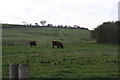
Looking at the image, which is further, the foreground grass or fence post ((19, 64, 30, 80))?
the foreground grass

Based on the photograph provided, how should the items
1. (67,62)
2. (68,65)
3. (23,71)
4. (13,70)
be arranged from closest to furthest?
(23,71) → (13,70) → (68,65) → (67,62)

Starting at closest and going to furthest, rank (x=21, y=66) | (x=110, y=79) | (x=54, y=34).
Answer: (x=21, y=66) → (x=110, y=79) → (x=54, y=34)

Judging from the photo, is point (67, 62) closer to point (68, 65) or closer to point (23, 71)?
point (68, 65)

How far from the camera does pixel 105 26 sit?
6281cm

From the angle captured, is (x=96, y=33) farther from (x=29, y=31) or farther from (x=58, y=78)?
(x=58, y=78)

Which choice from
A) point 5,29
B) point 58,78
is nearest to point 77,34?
point 5,29

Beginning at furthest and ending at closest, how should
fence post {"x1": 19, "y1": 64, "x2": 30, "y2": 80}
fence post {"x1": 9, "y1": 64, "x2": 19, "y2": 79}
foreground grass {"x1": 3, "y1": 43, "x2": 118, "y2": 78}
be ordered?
foreground grass {"x1": 3, "y1": 43, "x2": 118, "y2": 78} < fence post {"x1": 9, "y1": 64, "x2": 19, "y2": 79} < fence post {"x1": 19, "y1": 64, "x2": 30, "y2": 80}

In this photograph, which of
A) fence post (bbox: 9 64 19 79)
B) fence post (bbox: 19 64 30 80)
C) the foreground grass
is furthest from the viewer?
the foreground grass

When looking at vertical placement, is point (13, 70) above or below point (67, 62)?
above

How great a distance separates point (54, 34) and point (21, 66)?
312ft

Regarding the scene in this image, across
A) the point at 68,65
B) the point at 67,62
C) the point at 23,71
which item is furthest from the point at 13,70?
the point at 67,62

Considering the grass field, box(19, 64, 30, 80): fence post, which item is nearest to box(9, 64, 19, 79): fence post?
box(19, 64, 30, 80): fence post

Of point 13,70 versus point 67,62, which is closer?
point 13,70

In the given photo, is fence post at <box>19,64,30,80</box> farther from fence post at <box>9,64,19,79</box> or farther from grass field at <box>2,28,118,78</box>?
grass field at <box>2,28,118,78</box>
